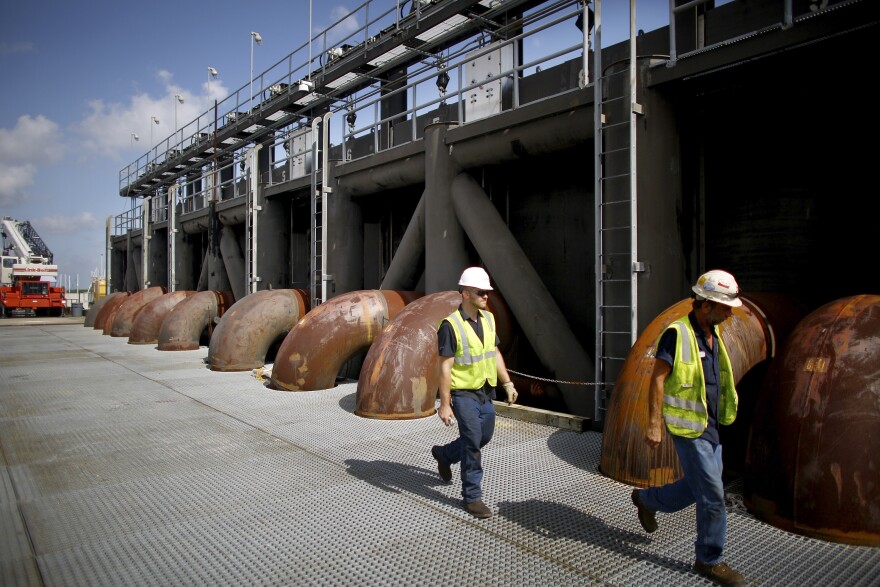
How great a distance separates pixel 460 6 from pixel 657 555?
1270 cm

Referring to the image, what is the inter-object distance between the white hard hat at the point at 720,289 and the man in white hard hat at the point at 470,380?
4.71 feet

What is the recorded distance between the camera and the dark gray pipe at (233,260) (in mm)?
15970

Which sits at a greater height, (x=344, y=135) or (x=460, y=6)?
(x=460, y=6)

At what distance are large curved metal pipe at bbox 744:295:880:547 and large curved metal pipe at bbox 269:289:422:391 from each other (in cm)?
562

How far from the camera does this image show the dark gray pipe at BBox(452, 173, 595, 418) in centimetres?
736

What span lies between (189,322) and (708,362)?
13.4 metres

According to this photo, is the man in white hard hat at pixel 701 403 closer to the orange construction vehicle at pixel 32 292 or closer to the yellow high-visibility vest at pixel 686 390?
the yellow high-visibility vest at pixel 686 390

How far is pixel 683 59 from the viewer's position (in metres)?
5.98

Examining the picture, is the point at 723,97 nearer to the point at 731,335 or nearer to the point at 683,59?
the point at 683,59

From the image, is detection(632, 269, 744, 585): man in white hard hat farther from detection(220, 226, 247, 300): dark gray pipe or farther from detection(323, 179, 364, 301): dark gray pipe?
detection(220, 226, 247, 300): dark gray pipe

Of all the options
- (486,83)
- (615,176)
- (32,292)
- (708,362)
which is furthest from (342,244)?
(32,292)

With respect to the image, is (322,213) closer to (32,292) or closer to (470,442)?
(470,442)

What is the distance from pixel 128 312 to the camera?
19438 millimetres

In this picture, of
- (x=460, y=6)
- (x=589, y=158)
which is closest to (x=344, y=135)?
(x=460, y=6)
